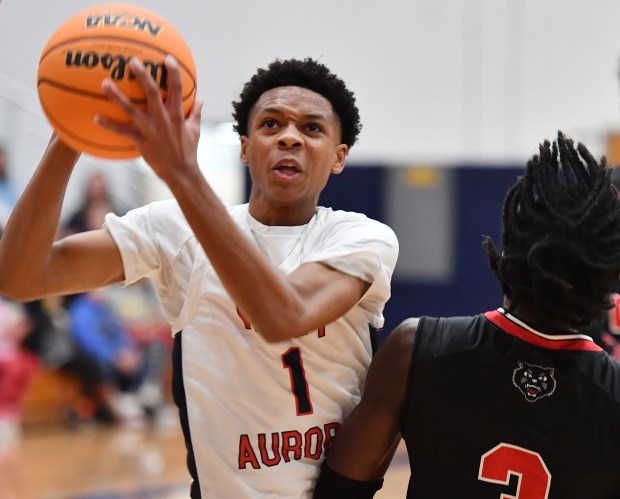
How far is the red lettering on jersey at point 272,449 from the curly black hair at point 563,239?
2.44 feet

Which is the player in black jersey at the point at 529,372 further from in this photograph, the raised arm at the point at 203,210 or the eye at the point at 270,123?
the eye at the point at 270,123

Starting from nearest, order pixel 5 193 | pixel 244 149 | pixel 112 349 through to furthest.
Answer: pixel 244 149 → pixel 5 193 → pixel 112 349

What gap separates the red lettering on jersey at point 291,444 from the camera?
2.51 metres

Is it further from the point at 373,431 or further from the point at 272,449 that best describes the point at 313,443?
the point at 373,431

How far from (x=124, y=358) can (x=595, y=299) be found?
23.8ft

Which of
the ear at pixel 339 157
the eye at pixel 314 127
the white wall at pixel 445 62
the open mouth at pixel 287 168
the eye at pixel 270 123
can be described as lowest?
the open mouth at pixel 287 168

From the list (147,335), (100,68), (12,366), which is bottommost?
(12,366)

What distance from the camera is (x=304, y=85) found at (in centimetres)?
276

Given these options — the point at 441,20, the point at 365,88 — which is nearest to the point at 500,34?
the point at 441,20

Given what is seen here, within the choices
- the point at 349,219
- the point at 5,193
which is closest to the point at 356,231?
the point at 349,219

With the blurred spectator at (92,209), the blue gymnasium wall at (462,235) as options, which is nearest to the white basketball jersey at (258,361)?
the blurred spectator at (92,209)

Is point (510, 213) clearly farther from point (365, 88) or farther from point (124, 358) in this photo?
point (365, 88)

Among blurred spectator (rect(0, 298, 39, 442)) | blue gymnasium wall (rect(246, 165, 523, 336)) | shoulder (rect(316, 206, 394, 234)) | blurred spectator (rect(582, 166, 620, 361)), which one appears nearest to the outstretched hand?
shoulder (rect(316, 206, 394, 234))

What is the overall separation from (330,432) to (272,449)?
6.6 inches
